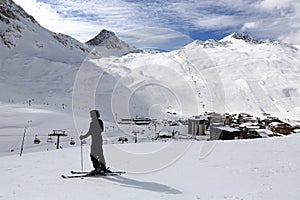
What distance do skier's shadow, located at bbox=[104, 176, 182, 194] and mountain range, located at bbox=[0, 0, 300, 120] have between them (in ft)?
94.0

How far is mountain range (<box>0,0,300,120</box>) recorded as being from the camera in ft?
190

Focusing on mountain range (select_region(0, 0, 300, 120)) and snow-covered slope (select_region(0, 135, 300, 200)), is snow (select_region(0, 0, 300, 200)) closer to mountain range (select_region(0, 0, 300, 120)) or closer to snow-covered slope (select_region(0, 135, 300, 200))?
snow-covered slope (select_region(0, 135, 300, 200))

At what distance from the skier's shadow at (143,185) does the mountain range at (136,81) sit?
2864cm

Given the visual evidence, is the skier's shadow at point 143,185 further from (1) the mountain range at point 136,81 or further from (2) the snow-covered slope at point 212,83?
(2) the snow-covered slope at point 212,83

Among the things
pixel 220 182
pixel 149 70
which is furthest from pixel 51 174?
pixel 149 70

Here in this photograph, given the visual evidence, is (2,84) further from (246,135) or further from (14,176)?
(14,176)

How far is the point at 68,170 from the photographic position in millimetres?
8367

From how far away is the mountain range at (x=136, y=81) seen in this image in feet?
190

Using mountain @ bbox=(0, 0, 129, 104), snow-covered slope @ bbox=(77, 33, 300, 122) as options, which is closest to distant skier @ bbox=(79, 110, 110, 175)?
snow-covered slope @ bbox=(77, 33, 300, 122)

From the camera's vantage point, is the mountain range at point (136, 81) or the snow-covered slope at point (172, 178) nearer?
the snow-covered slope at point (172, 178)

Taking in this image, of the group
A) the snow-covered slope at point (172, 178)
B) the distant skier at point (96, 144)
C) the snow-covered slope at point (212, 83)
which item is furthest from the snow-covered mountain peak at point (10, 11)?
the distant skier at point (96, 144)

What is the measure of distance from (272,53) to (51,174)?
161 meters

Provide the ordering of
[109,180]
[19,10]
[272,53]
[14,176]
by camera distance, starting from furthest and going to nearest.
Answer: [272,53], [19,10], [14,176], [109,180]

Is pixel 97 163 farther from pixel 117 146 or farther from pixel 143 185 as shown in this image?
pixel 117 146
